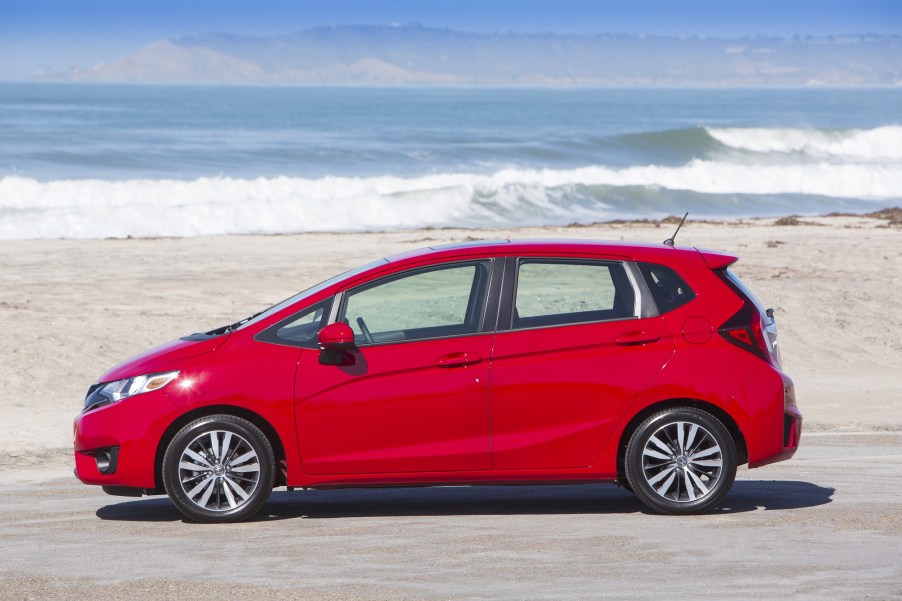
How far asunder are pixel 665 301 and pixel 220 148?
2053 inches

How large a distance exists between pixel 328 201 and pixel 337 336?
2819cm

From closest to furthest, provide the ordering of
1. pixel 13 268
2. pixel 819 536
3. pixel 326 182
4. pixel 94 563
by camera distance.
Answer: pixel 94 563
pixel 819 536
pixel 13 268
pixel 326 182

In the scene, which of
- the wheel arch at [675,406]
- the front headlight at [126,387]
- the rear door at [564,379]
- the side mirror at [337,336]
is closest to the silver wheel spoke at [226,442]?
the front headlight at [126,387]

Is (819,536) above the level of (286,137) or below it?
below

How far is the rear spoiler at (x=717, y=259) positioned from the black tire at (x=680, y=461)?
0.83 metres

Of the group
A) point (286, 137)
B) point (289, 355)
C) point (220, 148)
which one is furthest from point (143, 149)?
point (289, 355)

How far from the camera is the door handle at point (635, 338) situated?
23.6ft

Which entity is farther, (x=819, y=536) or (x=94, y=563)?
(x=819, y=536)

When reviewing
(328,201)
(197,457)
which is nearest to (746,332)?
(197,457)

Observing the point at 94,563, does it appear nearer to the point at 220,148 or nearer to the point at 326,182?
the point at 326,182

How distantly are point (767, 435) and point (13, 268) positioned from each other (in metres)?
14.8

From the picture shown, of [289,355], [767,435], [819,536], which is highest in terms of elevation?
[289,355]

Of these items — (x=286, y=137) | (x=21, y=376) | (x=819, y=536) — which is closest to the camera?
(x=819, y=536)

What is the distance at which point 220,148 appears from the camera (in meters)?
57.8
